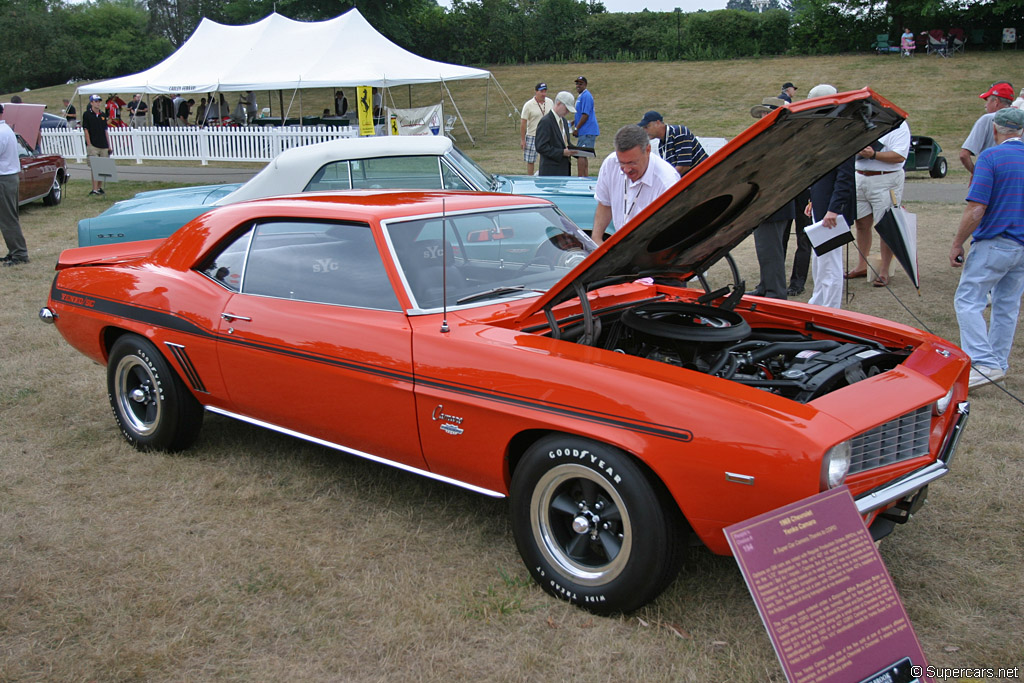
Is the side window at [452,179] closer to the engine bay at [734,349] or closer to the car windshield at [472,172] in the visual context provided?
the car windshield at [472,172]

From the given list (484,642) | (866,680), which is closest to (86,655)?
(484,642)

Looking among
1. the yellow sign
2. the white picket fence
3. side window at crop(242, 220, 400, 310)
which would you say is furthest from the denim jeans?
the yellow sign

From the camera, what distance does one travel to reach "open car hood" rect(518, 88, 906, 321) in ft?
9.06

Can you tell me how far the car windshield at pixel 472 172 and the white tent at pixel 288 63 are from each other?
11822 mm

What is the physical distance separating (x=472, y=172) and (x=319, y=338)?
15.4 ft

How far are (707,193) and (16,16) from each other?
63737 mm

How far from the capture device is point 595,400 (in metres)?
2.82

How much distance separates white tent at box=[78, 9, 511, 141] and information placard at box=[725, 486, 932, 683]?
18.2 m

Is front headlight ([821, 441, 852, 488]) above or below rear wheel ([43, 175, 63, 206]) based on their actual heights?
below

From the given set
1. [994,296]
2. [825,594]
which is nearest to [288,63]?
[994,296]

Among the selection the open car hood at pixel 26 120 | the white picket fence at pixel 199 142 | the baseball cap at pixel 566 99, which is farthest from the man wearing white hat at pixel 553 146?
the open car hood at pixel 26 120

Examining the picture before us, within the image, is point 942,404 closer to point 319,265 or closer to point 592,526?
point 592,526

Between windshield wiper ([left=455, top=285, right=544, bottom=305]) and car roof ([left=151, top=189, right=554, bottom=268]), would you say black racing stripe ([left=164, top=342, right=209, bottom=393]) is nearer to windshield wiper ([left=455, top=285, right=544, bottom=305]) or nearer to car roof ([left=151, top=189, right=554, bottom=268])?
car roof ([left=151, top=189, right=554, bottom=268])

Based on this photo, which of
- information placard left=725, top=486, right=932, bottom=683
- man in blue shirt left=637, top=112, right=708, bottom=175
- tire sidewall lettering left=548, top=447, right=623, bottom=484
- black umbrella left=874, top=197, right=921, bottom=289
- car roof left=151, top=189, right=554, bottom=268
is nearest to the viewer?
information placard left=725, top=486, right=932, bottom=683
